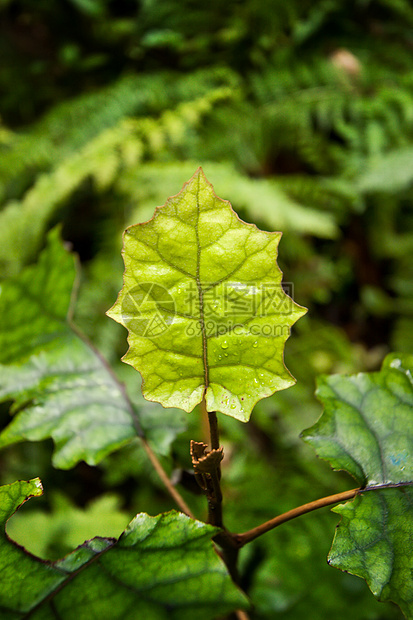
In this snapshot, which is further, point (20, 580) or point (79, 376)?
point (79, 376)

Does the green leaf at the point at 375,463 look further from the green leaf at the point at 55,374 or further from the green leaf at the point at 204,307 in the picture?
the green leaf at the point at 55,374

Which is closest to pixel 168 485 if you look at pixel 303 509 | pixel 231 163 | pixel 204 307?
pixel 303 509

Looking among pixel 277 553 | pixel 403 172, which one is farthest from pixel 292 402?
pixel 403 172

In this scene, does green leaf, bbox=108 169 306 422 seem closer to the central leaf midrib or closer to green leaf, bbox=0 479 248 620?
the central leaf midrib

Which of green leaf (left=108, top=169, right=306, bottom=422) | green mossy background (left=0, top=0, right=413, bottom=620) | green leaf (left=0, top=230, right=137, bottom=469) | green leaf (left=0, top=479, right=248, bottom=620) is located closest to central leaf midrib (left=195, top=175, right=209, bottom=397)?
green leaf (left=108, top=169, right=306, bottom=422)

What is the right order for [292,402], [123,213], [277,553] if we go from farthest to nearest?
[123,213] → [292,402] → [277,553]

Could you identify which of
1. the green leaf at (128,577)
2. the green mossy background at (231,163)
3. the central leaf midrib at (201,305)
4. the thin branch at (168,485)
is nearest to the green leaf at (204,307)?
the central leaf midrib at (201,305)

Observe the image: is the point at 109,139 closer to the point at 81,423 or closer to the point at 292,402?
the point at 292,402
